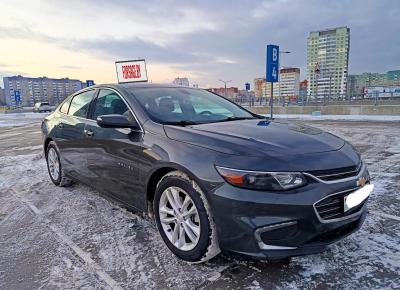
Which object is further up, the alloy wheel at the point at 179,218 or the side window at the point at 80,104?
the side window at the point at 80,104

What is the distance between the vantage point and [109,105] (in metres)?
3.94

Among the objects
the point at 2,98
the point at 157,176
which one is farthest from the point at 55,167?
the point at 2,98

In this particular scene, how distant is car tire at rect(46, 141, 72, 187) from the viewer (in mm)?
5102

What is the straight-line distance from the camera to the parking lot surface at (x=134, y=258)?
8.34 ft

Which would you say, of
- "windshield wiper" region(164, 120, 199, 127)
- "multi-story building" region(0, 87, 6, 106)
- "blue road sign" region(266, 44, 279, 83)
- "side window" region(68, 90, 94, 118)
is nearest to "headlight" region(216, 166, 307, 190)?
"windshield wiper" region(164, 120, 199, 127)

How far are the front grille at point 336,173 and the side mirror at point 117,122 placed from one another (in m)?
1.74

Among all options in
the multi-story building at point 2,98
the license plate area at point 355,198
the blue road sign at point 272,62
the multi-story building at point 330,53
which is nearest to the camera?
the license plate area at point 355,198

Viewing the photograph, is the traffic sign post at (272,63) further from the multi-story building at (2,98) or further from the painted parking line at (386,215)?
the multi-story building at (2,98)

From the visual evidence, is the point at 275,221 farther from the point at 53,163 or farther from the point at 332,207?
the point at 53,163

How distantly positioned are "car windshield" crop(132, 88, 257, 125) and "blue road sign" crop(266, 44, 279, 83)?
21.5 feet

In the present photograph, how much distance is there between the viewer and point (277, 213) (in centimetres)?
231

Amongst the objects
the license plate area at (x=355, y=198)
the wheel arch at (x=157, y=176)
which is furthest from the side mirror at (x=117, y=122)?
the license plate area at (x=355, y=198)

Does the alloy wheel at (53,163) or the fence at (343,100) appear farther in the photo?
the fence at (343,100)

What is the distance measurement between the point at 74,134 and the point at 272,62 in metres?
7.48
